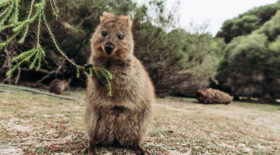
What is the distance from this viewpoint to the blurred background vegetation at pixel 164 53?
6.94 m

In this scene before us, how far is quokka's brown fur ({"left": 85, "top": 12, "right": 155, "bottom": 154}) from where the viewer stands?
88.5 inches

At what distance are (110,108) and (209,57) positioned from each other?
8.14 meters

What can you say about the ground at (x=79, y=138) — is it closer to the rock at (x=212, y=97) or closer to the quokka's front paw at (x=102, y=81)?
the quokka's front paw at (x=102, y=81)

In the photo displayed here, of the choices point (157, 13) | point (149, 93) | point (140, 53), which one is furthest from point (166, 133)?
point (157, 13)

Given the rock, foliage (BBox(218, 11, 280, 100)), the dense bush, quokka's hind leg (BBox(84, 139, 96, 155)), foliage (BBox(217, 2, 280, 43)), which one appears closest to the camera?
quokka's hind leg (BBox(84, 139, 96, 155))

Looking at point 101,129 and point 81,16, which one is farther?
point 81,16

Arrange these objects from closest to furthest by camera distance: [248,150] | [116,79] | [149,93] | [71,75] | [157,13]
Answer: [116,79]
[149,93]
[248,150]
[157,13]
[71,75]

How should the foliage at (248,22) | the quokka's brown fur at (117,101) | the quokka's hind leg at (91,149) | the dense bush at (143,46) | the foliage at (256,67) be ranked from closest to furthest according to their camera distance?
the quokka's hind leg at (91,149) < the quokka's brown fur at (117,101) < the dense bush at (143,46) < the foliage at (256,67) < the foliage at (248,22)

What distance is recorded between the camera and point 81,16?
751cm

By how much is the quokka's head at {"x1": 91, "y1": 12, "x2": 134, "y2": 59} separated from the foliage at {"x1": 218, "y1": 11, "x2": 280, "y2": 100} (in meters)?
10.6

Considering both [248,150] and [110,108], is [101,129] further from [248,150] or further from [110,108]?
[248,150]

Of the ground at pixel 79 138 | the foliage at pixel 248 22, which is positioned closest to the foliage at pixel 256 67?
the foliage at pixel 248 22

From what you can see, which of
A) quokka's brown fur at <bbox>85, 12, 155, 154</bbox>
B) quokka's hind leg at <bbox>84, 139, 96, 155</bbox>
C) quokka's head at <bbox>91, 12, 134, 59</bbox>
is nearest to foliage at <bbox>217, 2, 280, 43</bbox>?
quokka's head at <bbox>91, 12, 134, 59</bbox>

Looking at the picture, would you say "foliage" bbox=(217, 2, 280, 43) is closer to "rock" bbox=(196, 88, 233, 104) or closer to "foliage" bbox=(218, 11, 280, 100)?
"foliage" bbox=(218, 11, 280, 100)
